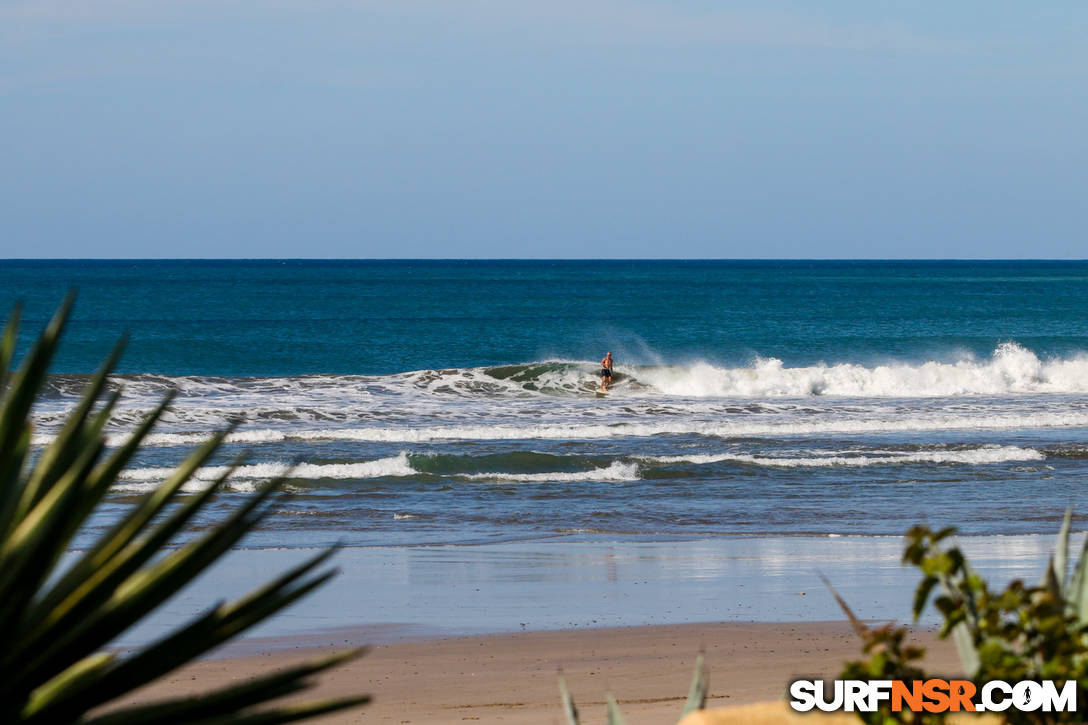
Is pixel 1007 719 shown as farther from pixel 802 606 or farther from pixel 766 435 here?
pixel 766 435

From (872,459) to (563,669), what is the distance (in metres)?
13.1

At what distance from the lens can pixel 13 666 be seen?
1754mm

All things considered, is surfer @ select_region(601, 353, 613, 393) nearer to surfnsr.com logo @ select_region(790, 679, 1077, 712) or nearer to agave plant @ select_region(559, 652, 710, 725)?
agave plant @ select_region(559, 652, 710, 725)

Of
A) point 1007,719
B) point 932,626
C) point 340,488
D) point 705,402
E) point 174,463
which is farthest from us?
point 705,402

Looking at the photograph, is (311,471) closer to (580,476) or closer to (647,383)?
(580,476)

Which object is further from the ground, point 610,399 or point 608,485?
point 610,399

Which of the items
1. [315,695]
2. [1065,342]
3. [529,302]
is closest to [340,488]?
[315,695]

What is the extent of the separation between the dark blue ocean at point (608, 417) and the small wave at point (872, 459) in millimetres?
65

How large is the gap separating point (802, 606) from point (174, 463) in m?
12.7

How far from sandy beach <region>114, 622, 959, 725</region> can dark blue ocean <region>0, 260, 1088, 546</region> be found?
2.14 meters

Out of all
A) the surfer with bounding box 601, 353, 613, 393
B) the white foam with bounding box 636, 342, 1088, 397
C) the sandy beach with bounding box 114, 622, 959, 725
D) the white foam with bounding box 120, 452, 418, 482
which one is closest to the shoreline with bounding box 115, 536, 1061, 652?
the sandy beach with bounding box 114, 622, 959, 725

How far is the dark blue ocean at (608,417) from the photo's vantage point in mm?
15406

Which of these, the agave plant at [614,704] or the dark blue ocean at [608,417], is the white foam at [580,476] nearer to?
the dark blue ocean at [608,417]

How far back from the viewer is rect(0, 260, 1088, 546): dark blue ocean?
1541cm
